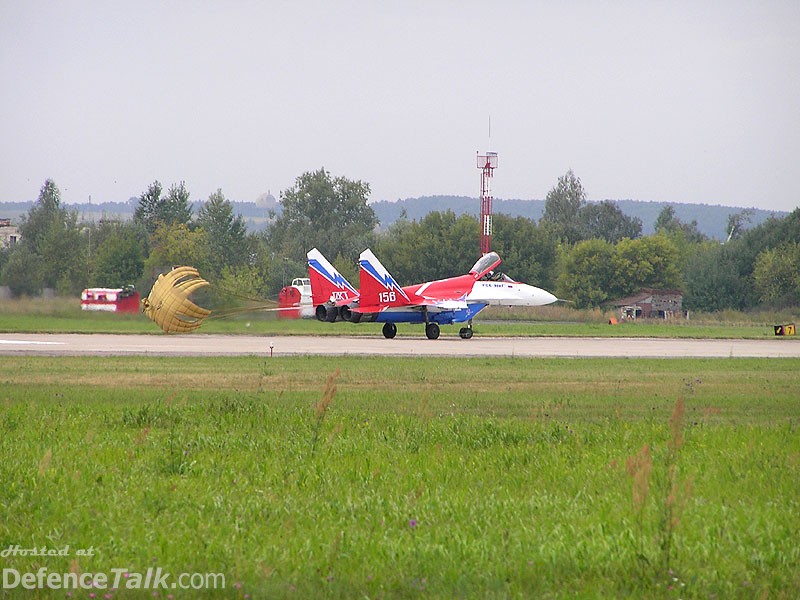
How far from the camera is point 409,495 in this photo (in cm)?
825

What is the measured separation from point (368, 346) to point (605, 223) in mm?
107362

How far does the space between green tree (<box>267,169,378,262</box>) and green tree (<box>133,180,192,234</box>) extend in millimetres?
18943

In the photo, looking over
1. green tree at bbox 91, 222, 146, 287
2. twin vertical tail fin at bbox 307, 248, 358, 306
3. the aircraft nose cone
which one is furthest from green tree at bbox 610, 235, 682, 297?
twin vertical tail fin at bbox 307, 248, 358, 306

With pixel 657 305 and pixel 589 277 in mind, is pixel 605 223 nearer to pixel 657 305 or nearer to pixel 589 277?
pixel 589 277

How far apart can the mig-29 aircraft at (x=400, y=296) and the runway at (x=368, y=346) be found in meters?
0.88

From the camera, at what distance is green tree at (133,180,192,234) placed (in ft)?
264

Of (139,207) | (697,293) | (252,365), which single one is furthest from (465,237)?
(252,365)

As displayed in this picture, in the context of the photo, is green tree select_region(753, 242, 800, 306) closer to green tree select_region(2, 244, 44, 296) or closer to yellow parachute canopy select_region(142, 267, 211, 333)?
yellow parachute canopy select_region(142, 267, 211, 333)

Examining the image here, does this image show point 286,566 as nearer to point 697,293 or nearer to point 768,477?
point 768,477

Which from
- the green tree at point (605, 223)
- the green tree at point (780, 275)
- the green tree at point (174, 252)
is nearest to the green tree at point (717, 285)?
the green tree at point (780, 275)

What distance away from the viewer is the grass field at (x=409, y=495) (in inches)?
245

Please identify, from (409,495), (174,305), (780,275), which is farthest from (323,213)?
(409,495)

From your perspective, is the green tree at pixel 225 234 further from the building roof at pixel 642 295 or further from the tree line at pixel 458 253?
the building roof at pixel 642 295

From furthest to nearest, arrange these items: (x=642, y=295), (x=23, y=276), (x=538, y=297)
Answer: (x=642, y=295), (x=538, y=297), (x=23, y=276)
